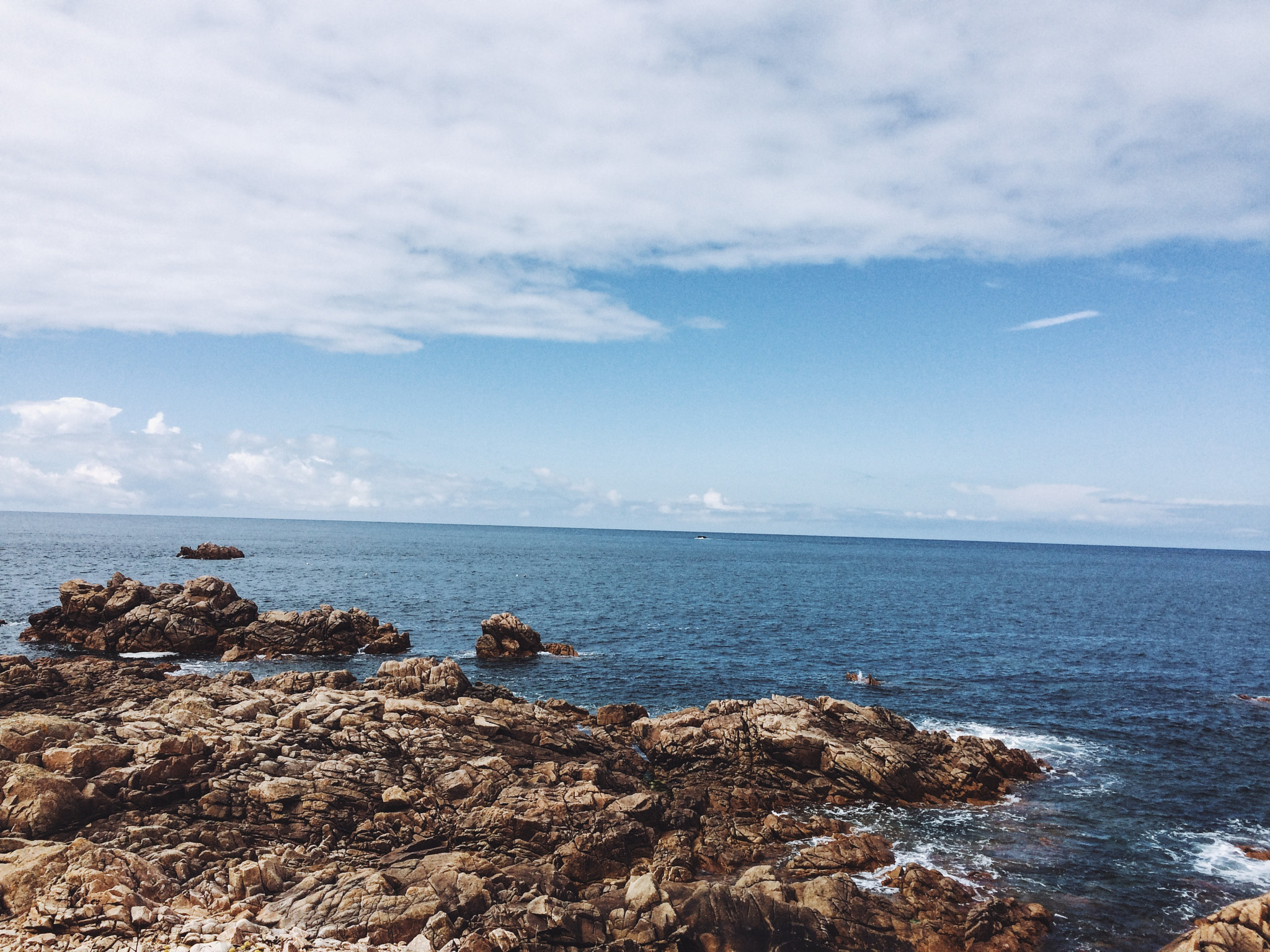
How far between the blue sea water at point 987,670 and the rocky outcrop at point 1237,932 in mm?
4429

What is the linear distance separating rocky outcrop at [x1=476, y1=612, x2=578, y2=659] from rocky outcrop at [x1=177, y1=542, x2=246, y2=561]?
108 meters

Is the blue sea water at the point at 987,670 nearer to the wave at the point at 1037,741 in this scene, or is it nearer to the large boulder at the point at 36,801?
the wave at the point at 1037,741

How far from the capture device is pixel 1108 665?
6519cm

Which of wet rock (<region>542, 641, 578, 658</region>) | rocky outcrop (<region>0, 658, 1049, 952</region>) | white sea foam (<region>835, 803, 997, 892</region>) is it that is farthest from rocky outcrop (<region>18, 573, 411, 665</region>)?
white sea foam (<region>835, 803, 997, 892</region>)

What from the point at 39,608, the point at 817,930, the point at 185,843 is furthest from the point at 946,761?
the point at 39,608

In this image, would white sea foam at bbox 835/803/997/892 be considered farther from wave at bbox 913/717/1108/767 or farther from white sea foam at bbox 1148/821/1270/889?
wave at bbox 913/717/1108/767

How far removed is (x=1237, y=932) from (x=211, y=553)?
163 metres

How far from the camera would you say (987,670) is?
60.9 metres

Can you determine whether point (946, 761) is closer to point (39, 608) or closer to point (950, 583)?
point (39, 608)

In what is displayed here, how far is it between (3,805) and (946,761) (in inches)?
1555

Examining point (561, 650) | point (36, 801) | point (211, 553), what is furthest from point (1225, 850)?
point (211, 553)

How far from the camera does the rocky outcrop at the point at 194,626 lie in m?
60.6

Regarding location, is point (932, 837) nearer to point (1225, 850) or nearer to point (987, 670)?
point (1225, 850)

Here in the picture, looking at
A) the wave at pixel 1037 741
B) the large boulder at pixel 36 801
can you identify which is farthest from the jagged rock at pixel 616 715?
the large boulder at pixel 36 801
